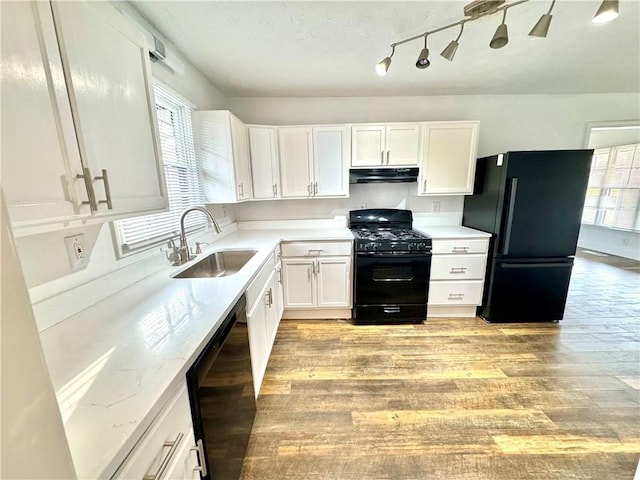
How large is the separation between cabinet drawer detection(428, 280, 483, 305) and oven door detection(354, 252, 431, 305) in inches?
5.5

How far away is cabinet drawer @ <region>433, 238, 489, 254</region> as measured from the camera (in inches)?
103

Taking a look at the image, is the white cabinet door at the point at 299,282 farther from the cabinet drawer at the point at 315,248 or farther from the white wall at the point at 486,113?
the white wall at the point at 486,113

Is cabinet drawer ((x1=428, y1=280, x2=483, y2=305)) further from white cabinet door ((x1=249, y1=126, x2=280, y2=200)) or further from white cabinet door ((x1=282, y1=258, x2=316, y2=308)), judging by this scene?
white cabinet door ((x1=249, y1=126, x2=280, y2=200))

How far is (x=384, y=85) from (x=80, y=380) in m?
3.13

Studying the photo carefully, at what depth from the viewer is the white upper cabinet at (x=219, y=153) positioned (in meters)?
2.23

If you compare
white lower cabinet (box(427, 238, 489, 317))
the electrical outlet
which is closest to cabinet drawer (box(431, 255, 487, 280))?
white lower cabinet (box(427, 238, 489, 317))

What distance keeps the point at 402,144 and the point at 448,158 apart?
1.76ft

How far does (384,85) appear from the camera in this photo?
8.77 feet

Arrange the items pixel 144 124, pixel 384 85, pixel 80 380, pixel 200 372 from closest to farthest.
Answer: pixel 80 380 < pixel 200 372 < pixel 144 124 < pixel 384 85

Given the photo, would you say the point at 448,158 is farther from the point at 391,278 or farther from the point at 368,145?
the point at 391,278

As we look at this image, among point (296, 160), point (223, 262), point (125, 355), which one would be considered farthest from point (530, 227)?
point (125, 355)

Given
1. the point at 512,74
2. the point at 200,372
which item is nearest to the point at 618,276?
the point at 512,74

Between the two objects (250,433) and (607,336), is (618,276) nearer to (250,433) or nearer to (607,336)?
(607,336)

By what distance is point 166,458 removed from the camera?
69cm
